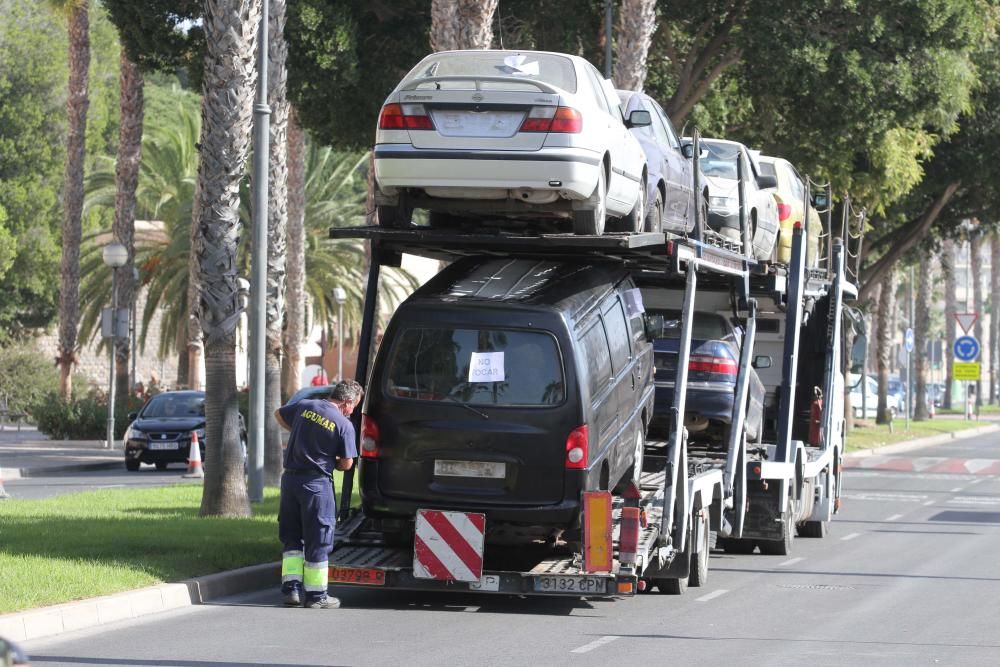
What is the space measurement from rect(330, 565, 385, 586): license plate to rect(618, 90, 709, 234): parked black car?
13.8 ft

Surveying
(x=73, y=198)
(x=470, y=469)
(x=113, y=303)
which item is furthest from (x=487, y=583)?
(x=73, y=198)

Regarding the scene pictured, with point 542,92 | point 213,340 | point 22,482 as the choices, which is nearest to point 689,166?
point 542,92

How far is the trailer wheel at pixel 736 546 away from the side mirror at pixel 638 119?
5776 mm

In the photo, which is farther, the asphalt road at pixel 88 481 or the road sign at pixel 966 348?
the road sign at pixel 966 348

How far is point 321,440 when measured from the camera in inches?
495

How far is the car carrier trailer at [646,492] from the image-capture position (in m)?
12.2

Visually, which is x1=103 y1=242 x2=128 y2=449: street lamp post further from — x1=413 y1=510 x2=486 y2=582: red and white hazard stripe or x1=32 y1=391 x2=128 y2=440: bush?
x1=413 y1=510 x2=486 y2=582: red and white hazard stripe

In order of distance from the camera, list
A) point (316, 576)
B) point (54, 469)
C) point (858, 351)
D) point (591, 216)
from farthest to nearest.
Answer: point (54, 469) < point (858, 351) < point (591, 216) < point (316, 576)

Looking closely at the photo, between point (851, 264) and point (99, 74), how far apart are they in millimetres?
44788

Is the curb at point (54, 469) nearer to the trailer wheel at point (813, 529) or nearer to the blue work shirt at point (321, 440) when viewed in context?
the trailer wheel at point (813, 529)

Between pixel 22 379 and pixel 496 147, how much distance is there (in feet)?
144

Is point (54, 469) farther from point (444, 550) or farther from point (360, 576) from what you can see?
point (444, 550)

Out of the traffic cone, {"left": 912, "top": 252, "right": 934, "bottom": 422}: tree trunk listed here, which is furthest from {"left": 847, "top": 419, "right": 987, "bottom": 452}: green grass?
the traffic cone

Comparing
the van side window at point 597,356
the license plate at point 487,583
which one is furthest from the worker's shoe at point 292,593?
the van side window at point 597,356
